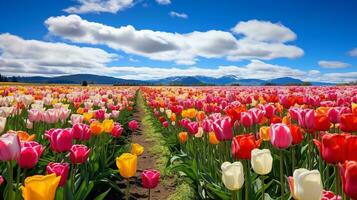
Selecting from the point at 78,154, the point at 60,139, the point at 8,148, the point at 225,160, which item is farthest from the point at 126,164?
the point at 225,160

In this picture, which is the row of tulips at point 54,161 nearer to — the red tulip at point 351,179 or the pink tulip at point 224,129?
the pink tulip at point 224,129

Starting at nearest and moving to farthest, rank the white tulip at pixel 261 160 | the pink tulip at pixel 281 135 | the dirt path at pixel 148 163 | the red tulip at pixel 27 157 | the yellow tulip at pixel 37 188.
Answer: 1. the yellow tulip at pixel 37 188
2. the white tulip at pixel 261 160
3. the red tulip at pixel 27 157
4. the pink tulip at pixel 281 135
5. the dirt path at pixel 148 163

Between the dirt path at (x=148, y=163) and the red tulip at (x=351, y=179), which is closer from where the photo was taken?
the red tulip at (x=351, y=179)

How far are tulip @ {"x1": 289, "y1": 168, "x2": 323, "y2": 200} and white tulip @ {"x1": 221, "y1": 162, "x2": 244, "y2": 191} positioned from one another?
53cm

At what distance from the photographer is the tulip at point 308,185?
68.3 inches

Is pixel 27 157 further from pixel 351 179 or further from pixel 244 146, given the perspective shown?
pixel 351 179

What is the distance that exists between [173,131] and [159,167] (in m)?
1.61

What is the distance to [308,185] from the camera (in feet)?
5.75

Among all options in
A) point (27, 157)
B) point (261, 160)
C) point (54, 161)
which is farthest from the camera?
point (54, 161)

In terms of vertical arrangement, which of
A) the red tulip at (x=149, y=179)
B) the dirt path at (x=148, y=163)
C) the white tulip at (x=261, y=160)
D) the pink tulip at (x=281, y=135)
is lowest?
the dirt path at (x=148, y=163)

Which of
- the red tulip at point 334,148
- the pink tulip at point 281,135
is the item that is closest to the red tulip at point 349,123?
the pink tulip at point 281,135

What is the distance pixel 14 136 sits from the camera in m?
2.56

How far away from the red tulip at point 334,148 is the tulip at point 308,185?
0.36m

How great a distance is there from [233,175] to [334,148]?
599 mm
